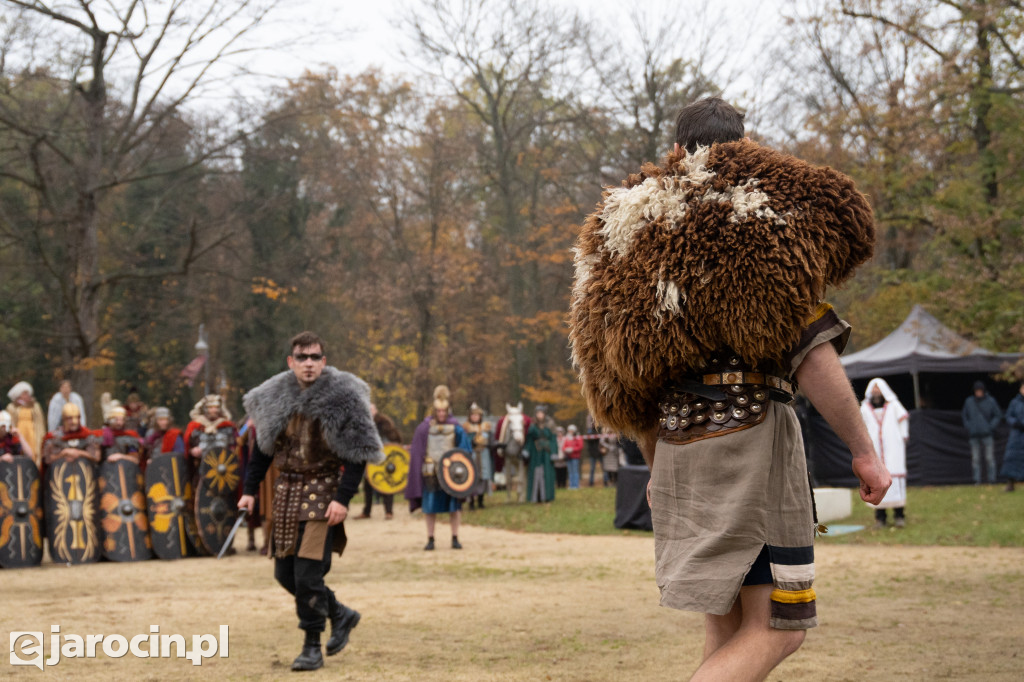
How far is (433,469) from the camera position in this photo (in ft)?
41.8

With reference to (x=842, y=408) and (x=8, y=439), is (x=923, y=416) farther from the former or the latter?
(x=842, y=408)

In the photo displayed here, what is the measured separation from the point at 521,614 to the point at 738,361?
468 centimetres

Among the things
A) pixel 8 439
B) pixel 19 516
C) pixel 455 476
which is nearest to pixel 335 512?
pixel 455 476

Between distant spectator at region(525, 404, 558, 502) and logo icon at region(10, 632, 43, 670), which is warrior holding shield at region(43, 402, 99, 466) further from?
distant spectator at region(525, 404, 558, 502)

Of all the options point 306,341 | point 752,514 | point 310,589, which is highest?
point 306,341

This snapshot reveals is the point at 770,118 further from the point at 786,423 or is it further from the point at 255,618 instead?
the point at 786,423

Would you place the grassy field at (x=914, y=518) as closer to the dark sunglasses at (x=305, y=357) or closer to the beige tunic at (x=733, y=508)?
the dark sunglasses at (x=305, y=357)

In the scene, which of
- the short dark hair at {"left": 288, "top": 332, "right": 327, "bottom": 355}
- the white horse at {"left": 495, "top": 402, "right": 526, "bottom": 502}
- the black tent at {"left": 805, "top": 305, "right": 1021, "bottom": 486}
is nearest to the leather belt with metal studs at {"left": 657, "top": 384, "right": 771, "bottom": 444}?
the short dark hair at {"left": 288, "top": 332, "right": 327, "bottom": 355}

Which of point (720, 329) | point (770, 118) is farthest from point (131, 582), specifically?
point (770, 118)

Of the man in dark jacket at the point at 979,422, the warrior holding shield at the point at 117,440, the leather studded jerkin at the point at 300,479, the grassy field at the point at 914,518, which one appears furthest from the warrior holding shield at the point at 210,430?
the man in dark jacket at the point at 979,422

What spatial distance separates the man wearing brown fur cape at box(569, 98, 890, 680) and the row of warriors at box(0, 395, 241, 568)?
9517 millimetres

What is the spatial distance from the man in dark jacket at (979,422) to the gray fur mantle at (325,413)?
15.6 meters

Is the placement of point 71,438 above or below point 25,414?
below

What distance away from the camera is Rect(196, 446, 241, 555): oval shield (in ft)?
38.6
